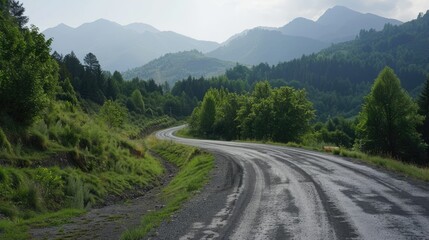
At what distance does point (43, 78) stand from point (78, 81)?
285 feet

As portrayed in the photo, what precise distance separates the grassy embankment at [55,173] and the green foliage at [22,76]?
673 mm

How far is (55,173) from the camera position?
14.5 metres

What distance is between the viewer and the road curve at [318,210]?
24.7 feet

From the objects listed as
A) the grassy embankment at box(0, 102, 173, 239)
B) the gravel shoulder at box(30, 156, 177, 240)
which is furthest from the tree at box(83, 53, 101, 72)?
the gravel shoulder at box(30, 156, 177, 240)

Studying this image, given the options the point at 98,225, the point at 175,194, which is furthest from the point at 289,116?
the point at 98,225

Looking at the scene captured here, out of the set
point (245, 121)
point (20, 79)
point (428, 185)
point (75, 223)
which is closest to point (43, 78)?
point (20, 79)

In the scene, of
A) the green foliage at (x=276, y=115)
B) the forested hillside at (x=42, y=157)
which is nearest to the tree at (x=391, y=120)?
the green foliage at (x=276, y=115)

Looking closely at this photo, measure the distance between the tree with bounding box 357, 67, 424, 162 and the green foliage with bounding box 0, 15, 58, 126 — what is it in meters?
40.4

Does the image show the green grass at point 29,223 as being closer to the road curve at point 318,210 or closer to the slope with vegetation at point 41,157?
the slope with vegetation at point 41,157

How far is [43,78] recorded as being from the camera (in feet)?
54.7

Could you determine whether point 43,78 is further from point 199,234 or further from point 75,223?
point 199,234

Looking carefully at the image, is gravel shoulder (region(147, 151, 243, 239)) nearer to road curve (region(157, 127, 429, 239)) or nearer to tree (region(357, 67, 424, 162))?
Result: road curve (region(157, 127, 429, 239))

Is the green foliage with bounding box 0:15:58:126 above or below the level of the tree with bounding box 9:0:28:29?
below

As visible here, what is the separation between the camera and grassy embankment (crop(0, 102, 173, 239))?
10953mm
